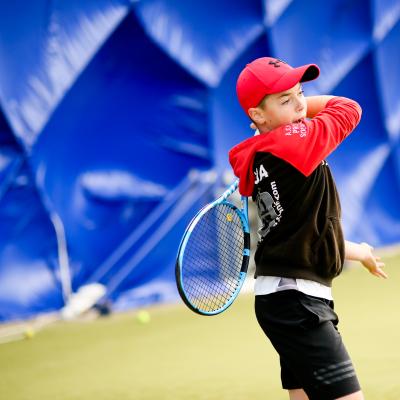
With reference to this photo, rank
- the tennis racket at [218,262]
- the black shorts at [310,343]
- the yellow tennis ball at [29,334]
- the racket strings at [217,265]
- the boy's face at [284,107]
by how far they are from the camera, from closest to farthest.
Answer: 1. the black shorts at [310,343]
2. the boy's face at [284,107]
3. the tennis racket at [218,262]
4. the racket strings at [217,265]
5. the yellow tennis ball at [29,334]

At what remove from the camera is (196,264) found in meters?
4.22

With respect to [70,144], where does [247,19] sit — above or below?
above

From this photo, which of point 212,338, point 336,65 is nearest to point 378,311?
point 212,338

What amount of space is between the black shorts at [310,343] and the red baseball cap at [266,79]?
592 mm

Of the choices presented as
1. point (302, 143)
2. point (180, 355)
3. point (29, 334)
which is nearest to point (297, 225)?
point (302, 143)

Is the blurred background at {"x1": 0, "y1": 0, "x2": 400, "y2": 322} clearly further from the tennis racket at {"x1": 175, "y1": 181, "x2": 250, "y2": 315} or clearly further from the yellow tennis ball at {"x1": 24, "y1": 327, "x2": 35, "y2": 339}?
the tennis racket at {"x1": 175, "y1": 181, "x2": 250, "y2": 315}

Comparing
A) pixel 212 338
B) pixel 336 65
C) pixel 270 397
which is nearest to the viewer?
pixel 270 397

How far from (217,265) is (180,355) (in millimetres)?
1075

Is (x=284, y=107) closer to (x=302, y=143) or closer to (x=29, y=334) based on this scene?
(x=302, y=143)

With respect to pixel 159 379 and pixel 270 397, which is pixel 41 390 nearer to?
pixel 159 379

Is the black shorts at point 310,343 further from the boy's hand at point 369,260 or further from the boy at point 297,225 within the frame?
the boy's hand at point 369,260

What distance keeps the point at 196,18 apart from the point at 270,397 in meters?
3.44

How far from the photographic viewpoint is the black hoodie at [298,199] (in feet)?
9.27

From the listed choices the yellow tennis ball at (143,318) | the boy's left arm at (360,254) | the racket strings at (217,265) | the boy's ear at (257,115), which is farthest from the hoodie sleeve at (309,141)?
the yellow tennis ball at (143,318)
